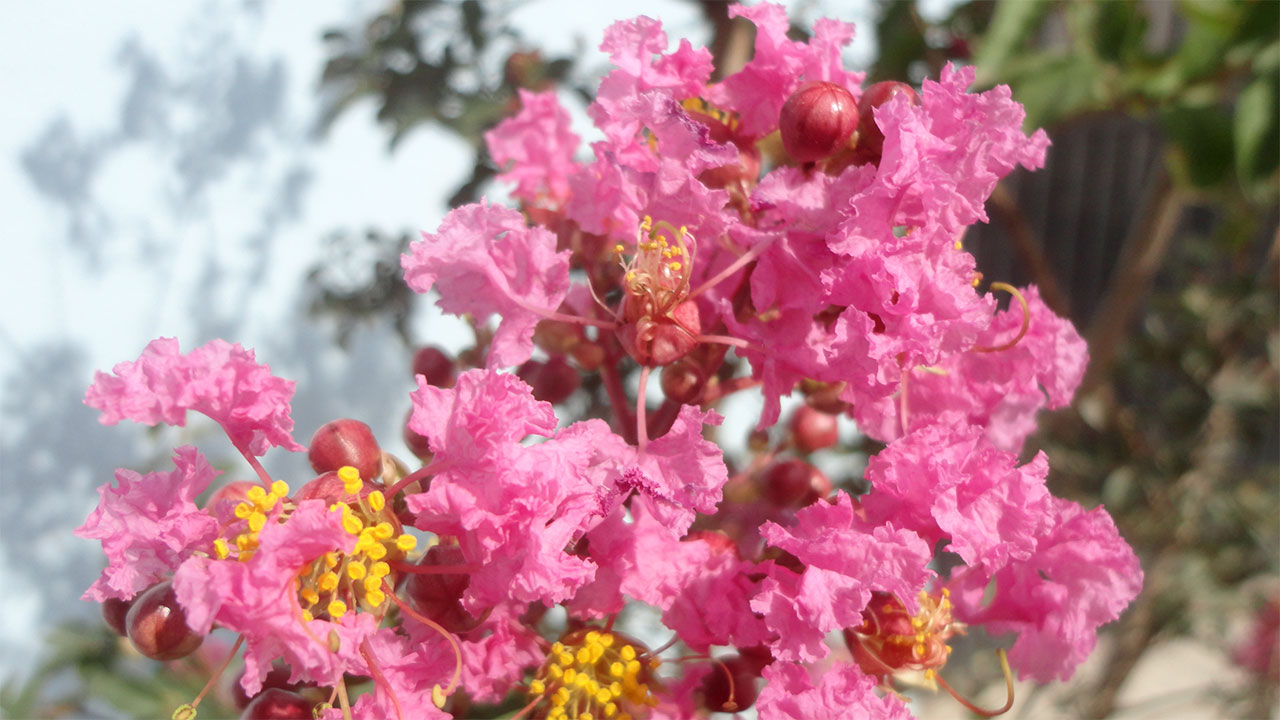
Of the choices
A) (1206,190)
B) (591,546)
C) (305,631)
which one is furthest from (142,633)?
(1206,190)

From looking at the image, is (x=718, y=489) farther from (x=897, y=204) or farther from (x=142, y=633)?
(x=142, y=633)

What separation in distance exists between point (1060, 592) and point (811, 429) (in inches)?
9.3

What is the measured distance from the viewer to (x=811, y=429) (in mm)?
741

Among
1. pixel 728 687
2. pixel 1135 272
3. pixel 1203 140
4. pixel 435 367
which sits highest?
pixel 435 367

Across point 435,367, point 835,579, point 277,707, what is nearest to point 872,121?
point 835,579

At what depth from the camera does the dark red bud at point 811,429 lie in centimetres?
74

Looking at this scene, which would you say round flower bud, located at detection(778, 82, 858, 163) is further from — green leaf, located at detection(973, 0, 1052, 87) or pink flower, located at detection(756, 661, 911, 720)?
green leaf, located at detection(973, 0, 1052, 87)

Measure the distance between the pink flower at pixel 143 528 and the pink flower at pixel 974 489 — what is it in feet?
1.17

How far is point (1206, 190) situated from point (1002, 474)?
2.56 feet

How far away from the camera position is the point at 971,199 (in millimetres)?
483

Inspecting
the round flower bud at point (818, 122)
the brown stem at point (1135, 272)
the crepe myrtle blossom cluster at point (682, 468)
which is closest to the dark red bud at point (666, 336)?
the crepe myrtle blossom cluster at point (682, 468)

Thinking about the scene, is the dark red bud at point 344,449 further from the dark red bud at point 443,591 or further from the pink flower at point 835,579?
the pink flower at point 835,579

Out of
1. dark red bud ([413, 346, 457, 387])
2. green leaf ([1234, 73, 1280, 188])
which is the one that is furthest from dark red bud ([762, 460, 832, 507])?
green leaf ([1234, 73, 1280, 188])

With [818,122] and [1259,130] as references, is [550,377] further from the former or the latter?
[1259,130]
